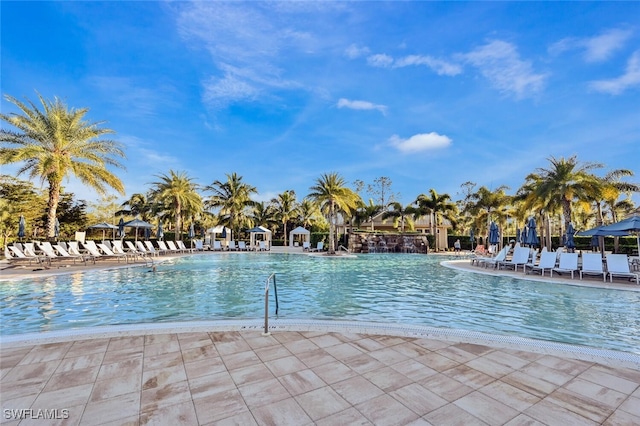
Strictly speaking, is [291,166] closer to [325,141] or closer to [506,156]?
[325,141]

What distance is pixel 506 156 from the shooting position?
25.0m

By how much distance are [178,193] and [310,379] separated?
95.3ft

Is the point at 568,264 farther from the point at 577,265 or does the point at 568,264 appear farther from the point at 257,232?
the point at 257,232

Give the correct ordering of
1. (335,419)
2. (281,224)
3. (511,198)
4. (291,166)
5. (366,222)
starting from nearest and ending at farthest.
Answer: (335,419), (511,198), (291,166), (366,222), (281,224)

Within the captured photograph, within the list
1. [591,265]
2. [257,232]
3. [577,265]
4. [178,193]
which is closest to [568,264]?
[577,265]

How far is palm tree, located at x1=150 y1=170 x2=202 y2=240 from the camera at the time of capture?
2864 cm

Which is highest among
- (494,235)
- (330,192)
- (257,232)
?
(330,192)

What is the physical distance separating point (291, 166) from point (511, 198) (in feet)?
69.2

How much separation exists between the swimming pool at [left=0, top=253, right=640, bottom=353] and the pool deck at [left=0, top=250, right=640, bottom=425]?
1756 mm

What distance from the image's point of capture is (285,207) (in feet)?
132

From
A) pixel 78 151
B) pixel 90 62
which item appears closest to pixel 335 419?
pixel 90 62

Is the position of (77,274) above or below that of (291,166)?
below

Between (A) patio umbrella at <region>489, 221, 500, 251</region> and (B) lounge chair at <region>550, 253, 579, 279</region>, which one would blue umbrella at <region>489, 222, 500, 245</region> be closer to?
(A) patio umbrella at <region>489, 221, 500, 251</region>

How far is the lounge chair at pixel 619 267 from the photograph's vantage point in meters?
10.3
